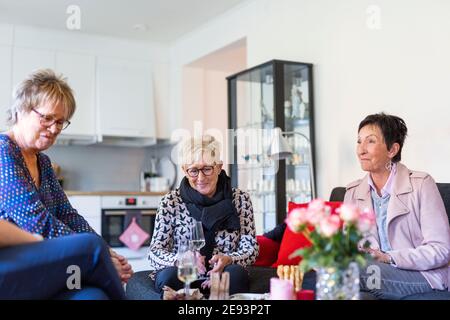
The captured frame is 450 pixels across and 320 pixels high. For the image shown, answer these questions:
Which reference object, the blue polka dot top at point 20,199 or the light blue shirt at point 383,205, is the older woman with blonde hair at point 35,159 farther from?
the light blue shirt at point 383,205

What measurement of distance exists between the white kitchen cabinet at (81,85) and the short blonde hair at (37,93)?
135 inches

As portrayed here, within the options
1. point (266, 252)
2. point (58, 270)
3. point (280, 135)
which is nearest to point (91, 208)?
point (280, 135)

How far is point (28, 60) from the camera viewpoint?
5.41 metres

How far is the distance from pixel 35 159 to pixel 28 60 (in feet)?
11.3

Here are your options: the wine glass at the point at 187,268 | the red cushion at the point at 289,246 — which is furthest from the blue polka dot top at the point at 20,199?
the red cushion at the point at 289,246

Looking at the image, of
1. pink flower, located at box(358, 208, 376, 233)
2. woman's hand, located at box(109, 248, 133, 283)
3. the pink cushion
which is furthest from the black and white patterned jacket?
the pink cushion

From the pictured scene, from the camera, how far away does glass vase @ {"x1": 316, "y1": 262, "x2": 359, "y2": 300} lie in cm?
144

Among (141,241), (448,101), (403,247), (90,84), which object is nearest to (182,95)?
(90,84)

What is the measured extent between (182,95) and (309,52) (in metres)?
2.11

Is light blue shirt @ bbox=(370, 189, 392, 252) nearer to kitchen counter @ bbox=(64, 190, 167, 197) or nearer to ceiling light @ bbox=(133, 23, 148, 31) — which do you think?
kitchen counter @ bbox=(64, 190, 167, 197)

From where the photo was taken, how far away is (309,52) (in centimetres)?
415

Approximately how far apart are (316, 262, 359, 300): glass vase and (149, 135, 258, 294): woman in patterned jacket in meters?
0.99

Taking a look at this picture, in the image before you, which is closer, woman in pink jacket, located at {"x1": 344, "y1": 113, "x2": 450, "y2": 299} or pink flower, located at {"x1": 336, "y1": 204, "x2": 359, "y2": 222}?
pink flower, located at {"x1": 336, "y1": 204, "x2": 359, "y2": 222}

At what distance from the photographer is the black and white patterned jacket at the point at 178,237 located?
246cm
